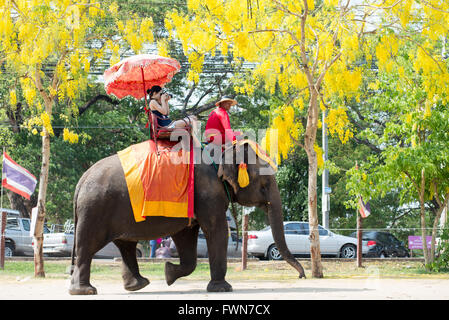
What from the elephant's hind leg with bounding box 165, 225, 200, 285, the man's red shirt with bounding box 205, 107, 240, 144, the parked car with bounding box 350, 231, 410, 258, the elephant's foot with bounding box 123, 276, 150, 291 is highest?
the man's red shirt with bounding box 205, 107, 240, 144

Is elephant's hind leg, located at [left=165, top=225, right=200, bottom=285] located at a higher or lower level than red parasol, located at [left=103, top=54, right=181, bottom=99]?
lower

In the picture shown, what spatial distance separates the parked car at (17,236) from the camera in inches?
976

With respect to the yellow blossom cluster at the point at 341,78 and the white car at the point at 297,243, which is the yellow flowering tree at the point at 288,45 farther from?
the white car at the point at 297,243

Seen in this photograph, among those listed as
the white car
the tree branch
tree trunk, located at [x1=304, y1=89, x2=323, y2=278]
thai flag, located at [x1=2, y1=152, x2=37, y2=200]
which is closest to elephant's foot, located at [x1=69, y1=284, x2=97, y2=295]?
tree trunk, located at [x1=304, y1=89, x2=323, y2=278]

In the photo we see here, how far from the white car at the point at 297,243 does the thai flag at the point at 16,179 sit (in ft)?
25.3

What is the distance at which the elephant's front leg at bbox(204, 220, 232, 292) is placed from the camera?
9.61 metres

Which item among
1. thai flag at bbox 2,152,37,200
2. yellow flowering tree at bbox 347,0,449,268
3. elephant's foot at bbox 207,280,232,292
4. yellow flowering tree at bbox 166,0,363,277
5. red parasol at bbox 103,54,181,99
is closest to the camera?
elephant's foot at bbox 207,280,232,292

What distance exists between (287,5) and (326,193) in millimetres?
11843

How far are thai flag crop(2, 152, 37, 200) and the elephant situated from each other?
10.4 metres

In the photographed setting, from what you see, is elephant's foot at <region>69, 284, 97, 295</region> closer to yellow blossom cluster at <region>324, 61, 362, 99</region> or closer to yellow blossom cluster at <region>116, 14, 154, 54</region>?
yellow blossom cluster at <region>324, 61, 362, 99</region>

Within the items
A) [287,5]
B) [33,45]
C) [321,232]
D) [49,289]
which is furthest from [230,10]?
[321,232]

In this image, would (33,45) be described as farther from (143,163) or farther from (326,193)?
(326,193)

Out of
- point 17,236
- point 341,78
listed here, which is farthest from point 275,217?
point 17,236
